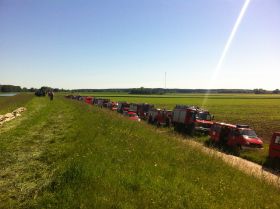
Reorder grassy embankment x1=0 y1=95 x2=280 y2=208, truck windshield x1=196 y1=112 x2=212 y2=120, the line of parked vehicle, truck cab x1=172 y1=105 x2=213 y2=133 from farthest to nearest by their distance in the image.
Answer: truck windshield x1=196 y1=112 x2=212 y2=120 → truck cab x1=172 y1=105 x2=213 y2=133 → the line of parked vehicle → grassy embankment x1=0 y1=95 x2=280 y2=208

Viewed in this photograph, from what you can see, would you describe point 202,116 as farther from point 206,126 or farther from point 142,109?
point 142,109

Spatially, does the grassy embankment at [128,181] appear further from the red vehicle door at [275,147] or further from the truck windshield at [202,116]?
the truck windshield at [202,116]

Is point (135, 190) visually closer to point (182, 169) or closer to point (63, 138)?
point (182, 169)

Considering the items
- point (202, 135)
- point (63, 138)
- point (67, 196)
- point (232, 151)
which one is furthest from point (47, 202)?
point (202, 135)

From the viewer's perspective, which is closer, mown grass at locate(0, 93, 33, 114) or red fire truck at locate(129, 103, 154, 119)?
red fire truck at locate(129, 103, 154, 119)

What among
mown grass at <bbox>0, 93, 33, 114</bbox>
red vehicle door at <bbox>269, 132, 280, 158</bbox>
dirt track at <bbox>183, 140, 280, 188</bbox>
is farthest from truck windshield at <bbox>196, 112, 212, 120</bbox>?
mown grass at <bbox>0, 93, 33, 114</bbox>

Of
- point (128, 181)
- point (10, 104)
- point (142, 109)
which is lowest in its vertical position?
point (10, 104)

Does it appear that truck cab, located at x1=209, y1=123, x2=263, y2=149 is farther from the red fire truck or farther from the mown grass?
the mown grass

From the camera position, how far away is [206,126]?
34625 millimetres

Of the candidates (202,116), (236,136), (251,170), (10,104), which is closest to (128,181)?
(251,170)

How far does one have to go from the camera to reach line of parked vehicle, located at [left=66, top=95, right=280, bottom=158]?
82.1 ft

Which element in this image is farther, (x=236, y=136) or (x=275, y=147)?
(x=236, y=136)

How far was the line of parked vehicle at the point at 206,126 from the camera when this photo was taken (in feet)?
82.1

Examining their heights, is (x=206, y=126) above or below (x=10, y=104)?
above
